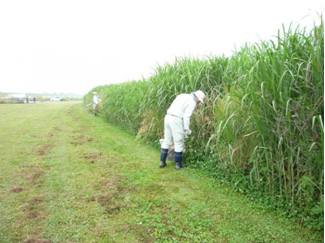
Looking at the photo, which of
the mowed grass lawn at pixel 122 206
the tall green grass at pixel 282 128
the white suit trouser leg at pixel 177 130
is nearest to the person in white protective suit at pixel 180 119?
the white suit trouser leg at pixel 177 130

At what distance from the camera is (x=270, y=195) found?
2955 millimetres

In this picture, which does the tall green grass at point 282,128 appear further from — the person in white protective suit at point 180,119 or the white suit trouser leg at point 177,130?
the white suit trouser leg at point 177,130

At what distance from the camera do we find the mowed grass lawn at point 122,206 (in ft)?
7.99

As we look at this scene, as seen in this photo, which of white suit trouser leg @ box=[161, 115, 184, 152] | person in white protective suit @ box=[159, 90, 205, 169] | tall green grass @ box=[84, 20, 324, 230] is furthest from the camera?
white suit trouser leg @ box=[161, 115, 184, 152]

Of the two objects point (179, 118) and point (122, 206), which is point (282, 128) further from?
point (122, 206)

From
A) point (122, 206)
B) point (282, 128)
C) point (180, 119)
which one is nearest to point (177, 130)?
point (180, 119)

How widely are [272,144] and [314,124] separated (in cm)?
55

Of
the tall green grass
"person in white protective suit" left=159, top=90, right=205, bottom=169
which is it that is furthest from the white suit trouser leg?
the tall green grass

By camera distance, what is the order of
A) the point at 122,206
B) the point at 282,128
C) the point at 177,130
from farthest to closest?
the point at 177,130, the point at 122,206, the point at 282,128

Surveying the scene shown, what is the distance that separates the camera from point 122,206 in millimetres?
3059

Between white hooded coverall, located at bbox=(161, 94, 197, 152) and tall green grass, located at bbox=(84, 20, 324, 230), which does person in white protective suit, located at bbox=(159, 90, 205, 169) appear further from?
tall green grass, located at bbox=(84, 20, 324, 230)

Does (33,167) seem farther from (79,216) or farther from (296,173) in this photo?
(296,173)

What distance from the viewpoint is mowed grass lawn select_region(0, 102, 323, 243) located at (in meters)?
2.44

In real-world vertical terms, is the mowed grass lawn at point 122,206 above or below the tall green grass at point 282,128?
below
